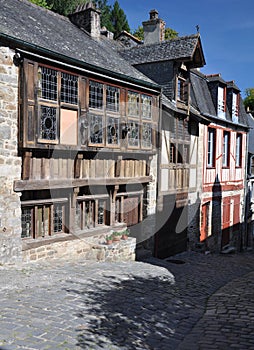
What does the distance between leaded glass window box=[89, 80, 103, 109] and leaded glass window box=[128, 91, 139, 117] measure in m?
1.24

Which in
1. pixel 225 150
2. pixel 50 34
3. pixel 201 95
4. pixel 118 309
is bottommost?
pixel 118 309

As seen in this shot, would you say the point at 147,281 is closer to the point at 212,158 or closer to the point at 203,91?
the point at 212,158

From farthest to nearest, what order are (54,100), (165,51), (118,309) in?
(165,51)
(54,100)
(118,309)

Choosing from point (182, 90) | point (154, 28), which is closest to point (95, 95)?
point (182, 90)

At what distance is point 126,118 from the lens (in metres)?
11.0

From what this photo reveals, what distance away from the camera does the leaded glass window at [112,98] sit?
10.4 meters

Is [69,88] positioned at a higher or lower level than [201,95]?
lower

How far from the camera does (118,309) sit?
6812 millimetres

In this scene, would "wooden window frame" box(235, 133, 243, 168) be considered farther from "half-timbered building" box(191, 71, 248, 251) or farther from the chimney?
the chimney

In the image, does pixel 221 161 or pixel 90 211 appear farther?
pixel 221 161

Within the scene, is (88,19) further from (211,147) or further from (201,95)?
(211,147)

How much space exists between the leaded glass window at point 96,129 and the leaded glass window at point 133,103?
138cm

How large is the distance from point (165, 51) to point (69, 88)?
17.9ft

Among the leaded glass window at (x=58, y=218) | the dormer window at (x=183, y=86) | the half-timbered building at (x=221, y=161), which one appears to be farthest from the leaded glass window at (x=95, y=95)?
the half-timbered building at (x=221, y=161)
